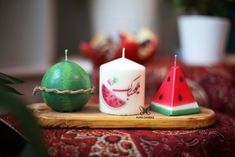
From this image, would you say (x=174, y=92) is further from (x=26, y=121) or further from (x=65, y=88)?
(x=26, y=121)

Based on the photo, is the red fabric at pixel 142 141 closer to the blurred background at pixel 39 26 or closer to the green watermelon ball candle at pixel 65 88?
the green watermelon ball candle at pixel 65 88

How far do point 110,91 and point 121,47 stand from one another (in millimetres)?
666

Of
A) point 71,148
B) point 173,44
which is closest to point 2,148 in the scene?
point 71,148

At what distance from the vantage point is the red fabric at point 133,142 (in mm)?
619

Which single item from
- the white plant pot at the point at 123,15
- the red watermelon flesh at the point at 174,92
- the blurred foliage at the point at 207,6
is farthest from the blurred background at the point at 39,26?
the red watermelon flesh at the point at 174,92

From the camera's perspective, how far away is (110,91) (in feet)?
2.28

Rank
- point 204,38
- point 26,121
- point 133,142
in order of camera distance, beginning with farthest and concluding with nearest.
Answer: point 204,38 → point 133,142 → point 26,121

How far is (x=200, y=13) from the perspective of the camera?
164 centimetres

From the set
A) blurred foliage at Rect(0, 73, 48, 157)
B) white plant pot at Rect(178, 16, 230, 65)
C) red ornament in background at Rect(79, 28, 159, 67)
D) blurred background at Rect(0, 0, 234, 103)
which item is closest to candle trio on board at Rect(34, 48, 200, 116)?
blurred foliage at Rect(0, 73, 48, 157)

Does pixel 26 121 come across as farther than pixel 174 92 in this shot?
No

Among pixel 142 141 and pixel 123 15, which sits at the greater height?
pixel 123 15

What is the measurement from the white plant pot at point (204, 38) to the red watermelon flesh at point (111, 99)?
2.94 feet

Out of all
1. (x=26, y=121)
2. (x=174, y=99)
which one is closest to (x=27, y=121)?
(x=26, y=121)

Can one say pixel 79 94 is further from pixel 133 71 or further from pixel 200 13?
pixel 200 13
